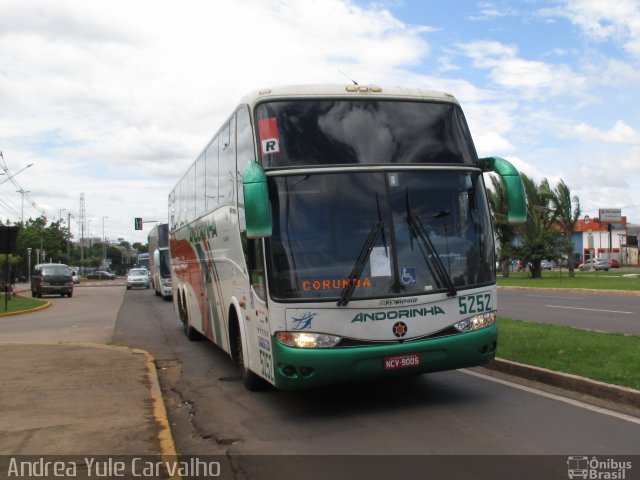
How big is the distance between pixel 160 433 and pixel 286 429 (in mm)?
1222

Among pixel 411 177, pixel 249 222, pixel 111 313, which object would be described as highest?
pixel 411 177

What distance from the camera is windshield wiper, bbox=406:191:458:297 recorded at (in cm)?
696

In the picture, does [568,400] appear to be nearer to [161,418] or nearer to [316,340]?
[316,340]

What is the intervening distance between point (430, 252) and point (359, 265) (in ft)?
2.65

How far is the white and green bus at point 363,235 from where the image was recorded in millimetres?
6637

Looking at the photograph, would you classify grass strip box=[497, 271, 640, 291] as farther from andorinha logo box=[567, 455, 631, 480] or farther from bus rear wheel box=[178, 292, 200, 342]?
andorinha logo box=[567, 455, 631, 480]

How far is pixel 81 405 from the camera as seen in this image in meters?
7.43

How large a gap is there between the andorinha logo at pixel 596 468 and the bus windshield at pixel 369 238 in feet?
7.23

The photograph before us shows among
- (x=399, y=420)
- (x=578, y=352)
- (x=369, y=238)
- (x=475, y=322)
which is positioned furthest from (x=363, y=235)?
(x=578, y=352)

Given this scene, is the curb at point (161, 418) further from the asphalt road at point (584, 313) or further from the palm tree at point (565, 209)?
the palm tree at point (565, 209)

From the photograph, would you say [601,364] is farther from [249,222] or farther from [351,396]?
[249,222]

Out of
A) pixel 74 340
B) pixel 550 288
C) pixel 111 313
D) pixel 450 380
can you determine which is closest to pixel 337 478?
pixel 450 380

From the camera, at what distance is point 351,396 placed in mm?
7965

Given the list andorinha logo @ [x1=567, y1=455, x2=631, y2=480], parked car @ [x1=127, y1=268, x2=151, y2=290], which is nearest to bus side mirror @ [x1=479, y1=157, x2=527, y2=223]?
andorinha logo @ [x1=567, y1=455, x2=631, y2=480]
